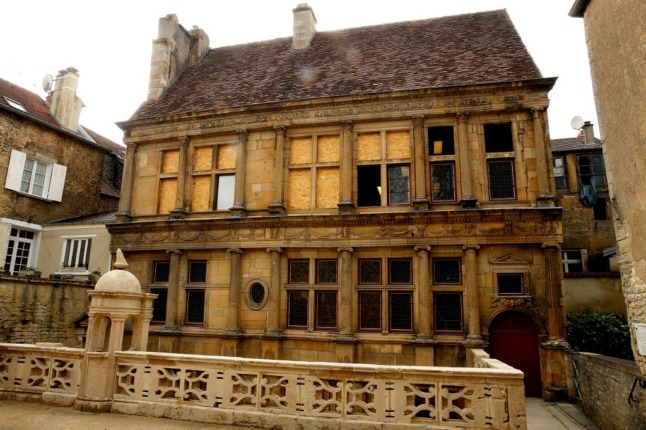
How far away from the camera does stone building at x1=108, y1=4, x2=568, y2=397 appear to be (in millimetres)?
11289

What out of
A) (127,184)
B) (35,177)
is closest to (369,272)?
(127,184)

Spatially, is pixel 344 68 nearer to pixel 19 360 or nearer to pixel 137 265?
pixel 137 265

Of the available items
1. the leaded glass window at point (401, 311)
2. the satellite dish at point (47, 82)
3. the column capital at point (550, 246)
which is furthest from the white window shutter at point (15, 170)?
the column capital at point (550, 246)

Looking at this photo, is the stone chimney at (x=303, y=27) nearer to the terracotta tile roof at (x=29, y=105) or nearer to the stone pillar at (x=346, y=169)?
the stone pillar at (x=346, y=169)

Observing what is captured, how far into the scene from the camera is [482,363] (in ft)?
25.7

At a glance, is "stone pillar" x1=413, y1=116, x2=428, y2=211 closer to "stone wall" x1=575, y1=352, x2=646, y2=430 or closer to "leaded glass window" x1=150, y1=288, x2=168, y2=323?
"stone wall" x1=575, y1=352, x2=646, y2=430

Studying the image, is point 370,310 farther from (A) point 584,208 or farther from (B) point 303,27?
(A) point 584,208

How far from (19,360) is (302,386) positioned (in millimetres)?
5380

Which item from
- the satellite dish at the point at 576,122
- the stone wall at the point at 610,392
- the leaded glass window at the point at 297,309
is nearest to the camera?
the stone wall at the point at 610,392

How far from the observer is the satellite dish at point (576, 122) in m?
24.4

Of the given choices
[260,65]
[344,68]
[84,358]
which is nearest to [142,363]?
[84,358]

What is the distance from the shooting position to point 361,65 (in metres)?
15.1

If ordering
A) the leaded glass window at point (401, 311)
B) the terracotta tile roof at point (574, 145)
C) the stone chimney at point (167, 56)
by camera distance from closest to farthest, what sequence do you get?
1. the leaded glass window at point (401, 311)
2. the stone chimney at point (167, 56)
3. the terracotta tile roof at point (574, 145)

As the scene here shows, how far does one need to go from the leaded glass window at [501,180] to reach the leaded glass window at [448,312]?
293cm
